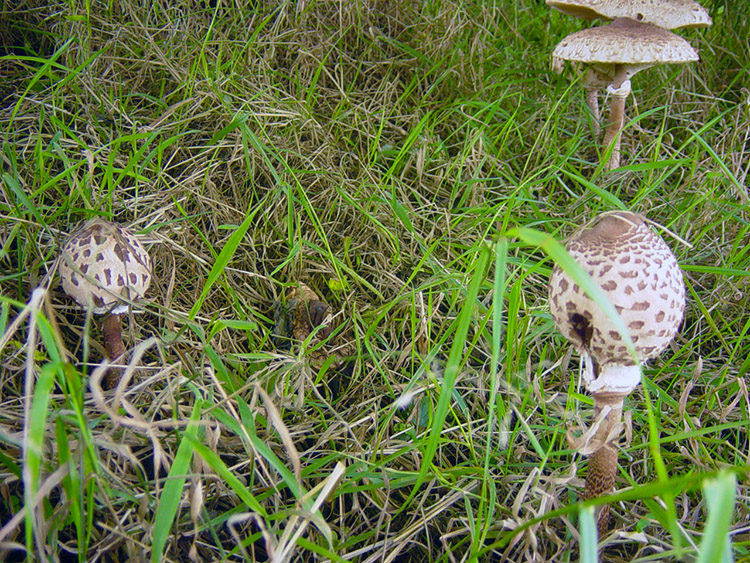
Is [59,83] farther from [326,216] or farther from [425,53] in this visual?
[425,53]

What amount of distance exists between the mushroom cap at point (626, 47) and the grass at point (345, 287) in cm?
36

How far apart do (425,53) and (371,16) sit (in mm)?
356

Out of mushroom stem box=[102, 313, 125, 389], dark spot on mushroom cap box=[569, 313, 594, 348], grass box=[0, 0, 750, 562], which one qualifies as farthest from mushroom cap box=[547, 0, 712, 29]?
mushroom stem box=[102, 313, 125, 389]

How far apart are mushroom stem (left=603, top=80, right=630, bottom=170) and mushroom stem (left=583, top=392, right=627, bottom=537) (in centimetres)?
169

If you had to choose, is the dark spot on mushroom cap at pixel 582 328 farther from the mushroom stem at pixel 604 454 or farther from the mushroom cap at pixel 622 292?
the mushroom stem at pixel 604 454

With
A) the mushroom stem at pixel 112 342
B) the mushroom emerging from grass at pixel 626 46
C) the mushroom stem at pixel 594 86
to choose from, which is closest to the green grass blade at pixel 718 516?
the mushroom stem at pixel 112 342

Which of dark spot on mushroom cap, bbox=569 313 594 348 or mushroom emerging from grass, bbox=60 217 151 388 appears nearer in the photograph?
dark spot on mushroom cap, bbox=569 313 594 348

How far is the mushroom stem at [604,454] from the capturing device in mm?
1425

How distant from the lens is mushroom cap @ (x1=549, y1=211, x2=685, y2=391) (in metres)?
→ 1.24

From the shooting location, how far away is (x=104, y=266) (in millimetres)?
1622

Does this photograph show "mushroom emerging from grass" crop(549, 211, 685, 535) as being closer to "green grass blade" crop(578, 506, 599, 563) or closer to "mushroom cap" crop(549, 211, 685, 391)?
"mushroom cap" crop(549, 211, 685, 391)

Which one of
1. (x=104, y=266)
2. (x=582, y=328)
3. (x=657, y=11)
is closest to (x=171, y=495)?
(x=104, y=266)

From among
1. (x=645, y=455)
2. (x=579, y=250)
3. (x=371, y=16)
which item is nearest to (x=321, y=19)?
(x=371, y=16)

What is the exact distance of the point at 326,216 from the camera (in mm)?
2379
